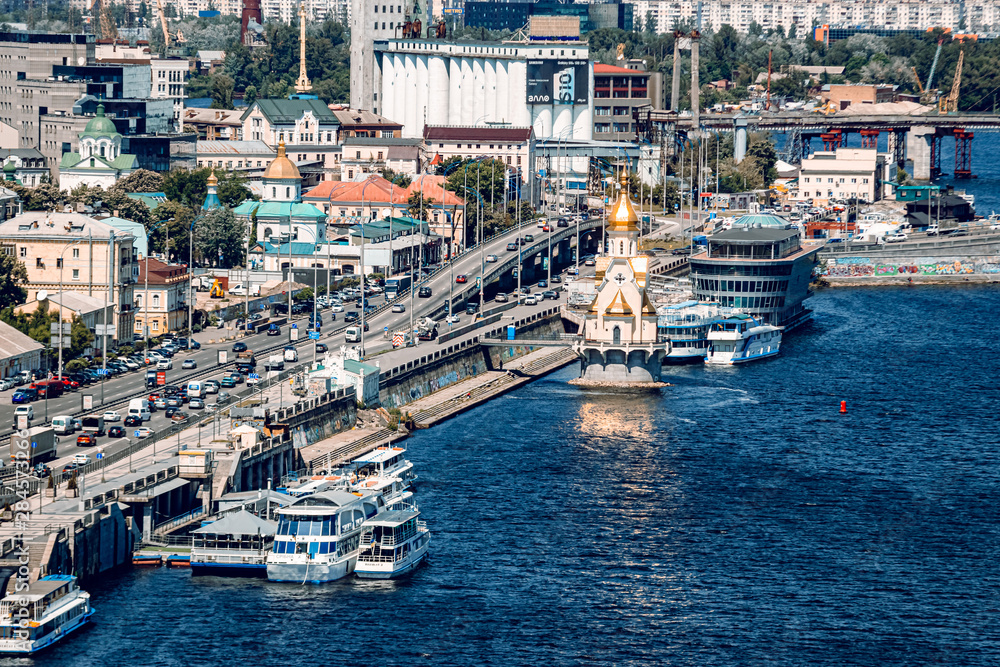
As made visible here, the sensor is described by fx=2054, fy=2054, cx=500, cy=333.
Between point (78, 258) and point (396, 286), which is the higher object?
point (78, 258)

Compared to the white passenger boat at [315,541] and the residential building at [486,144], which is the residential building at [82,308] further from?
the residential building at [486,144]

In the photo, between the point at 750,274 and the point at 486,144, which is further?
the point at 486,144

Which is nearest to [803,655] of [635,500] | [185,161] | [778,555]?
[778,555]

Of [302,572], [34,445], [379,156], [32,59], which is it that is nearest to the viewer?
[302,572]

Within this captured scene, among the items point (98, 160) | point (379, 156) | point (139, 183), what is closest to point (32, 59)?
point (98, 160)

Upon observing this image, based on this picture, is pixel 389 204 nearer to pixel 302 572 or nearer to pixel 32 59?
pixel 32 59

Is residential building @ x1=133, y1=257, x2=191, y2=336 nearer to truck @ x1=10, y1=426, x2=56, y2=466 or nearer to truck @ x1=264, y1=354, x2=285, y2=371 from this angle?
truck @ x1=264, y1=354, x2=285, y2=371

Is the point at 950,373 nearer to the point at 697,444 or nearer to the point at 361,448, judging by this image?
the point at 697,444
